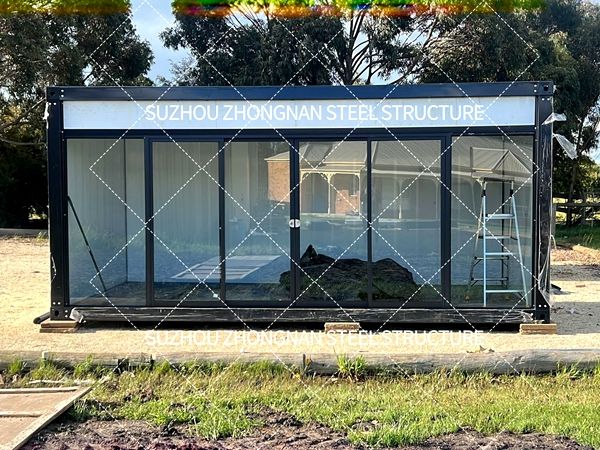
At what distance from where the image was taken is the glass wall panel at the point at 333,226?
282 inches

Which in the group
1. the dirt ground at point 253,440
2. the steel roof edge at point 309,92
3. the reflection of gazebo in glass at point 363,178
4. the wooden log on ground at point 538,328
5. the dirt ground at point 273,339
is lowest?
the dirt ground at point 253,440

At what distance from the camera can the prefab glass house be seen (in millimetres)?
7004

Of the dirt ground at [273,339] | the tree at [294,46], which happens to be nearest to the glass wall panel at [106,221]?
the dirt ground at [273,339]

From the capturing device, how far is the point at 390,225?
727cm

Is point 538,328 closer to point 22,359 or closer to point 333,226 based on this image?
point 333,226

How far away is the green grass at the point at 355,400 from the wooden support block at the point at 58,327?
2.14 meters

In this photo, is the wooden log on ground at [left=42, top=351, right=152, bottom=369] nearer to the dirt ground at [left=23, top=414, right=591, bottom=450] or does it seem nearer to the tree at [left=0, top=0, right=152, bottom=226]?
the dirt ground at [left=23, top=414, right=591, bottom=450]

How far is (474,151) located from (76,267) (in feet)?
14.7

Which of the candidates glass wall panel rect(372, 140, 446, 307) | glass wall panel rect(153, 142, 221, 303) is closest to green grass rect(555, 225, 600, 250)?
glass wall panel rect(372, 140, 446, 307)

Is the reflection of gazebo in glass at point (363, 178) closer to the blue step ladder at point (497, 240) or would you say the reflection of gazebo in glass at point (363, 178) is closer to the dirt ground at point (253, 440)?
the blue step ladder at point (497, 240)

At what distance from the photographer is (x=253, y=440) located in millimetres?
3854

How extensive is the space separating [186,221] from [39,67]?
12.8 metres

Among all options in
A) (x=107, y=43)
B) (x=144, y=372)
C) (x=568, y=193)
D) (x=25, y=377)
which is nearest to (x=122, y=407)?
(x=144, y=372)

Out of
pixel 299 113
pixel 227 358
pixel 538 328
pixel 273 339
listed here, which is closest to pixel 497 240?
pixel 538 328
